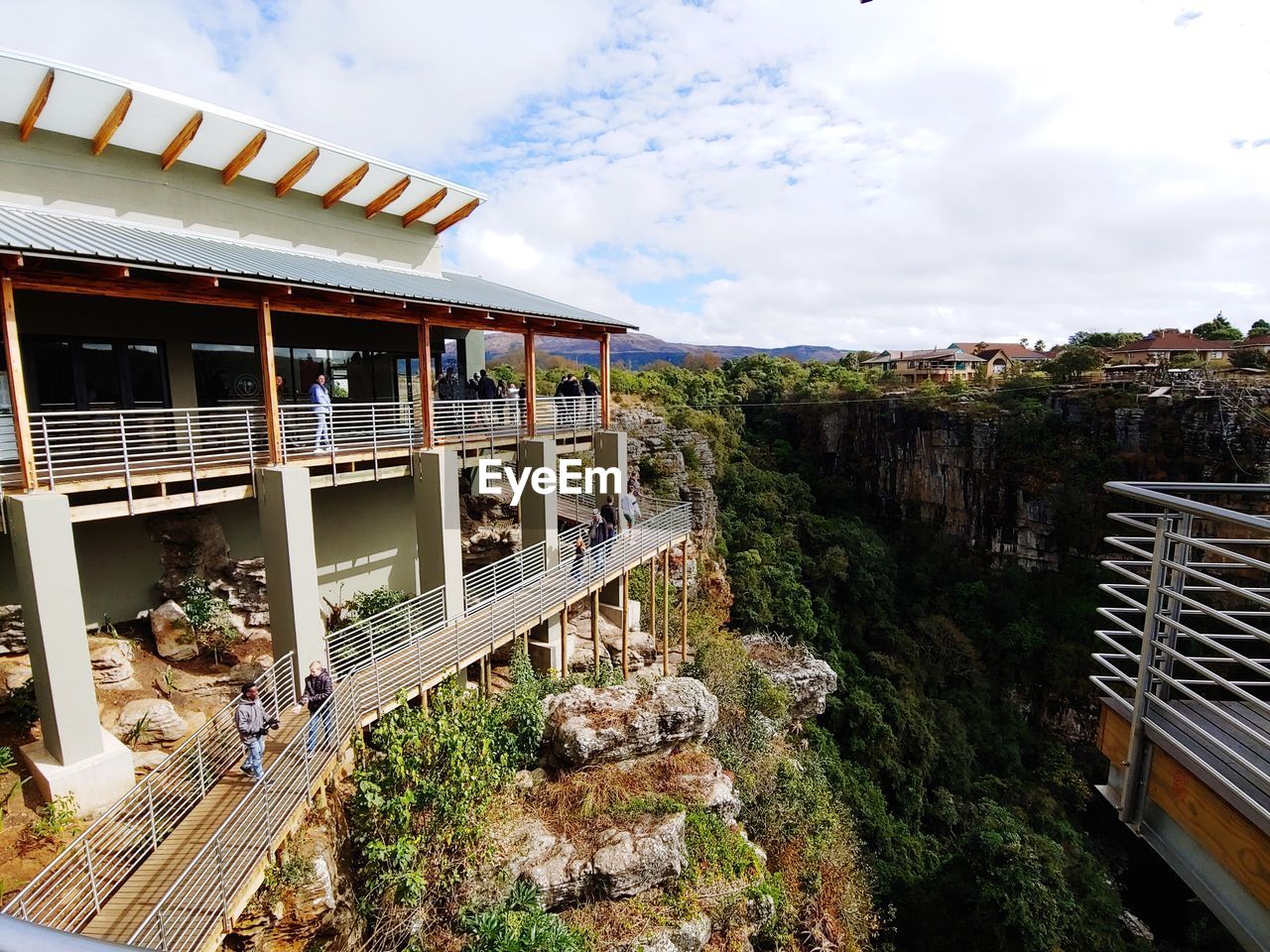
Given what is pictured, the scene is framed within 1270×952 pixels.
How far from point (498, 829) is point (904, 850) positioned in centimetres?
1635

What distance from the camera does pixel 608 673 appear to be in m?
15.6

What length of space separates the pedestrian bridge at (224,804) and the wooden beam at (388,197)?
9.82 meters

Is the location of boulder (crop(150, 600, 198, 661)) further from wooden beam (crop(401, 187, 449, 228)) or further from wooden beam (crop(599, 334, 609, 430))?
wooden beam (crop(401, 187, 449, 228))

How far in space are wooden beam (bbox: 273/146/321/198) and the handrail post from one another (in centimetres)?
1638

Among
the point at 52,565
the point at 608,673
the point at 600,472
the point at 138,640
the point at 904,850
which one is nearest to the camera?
the point at 52,565

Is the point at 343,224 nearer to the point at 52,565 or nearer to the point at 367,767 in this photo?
the point at 52,565

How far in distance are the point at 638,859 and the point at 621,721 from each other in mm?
2451

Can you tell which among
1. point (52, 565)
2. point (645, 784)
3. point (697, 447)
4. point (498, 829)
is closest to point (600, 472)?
point (645, 784)

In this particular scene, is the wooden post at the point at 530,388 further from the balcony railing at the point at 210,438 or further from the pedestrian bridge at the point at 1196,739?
the pedestrian bridge at the point at 1196,739

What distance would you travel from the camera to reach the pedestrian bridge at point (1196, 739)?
2.84 meters

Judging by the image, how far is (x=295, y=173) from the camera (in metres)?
14.2

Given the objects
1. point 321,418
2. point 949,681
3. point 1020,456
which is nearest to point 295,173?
point 321,418

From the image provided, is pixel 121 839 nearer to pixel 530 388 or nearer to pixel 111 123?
pixel 530 388

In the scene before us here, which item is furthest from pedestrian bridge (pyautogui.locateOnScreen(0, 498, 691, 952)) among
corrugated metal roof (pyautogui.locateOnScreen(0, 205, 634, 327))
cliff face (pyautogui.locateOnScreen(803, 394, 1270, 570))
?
cliff face (pyautogui.locateOnScreen(803, 394, 1270, 570))
